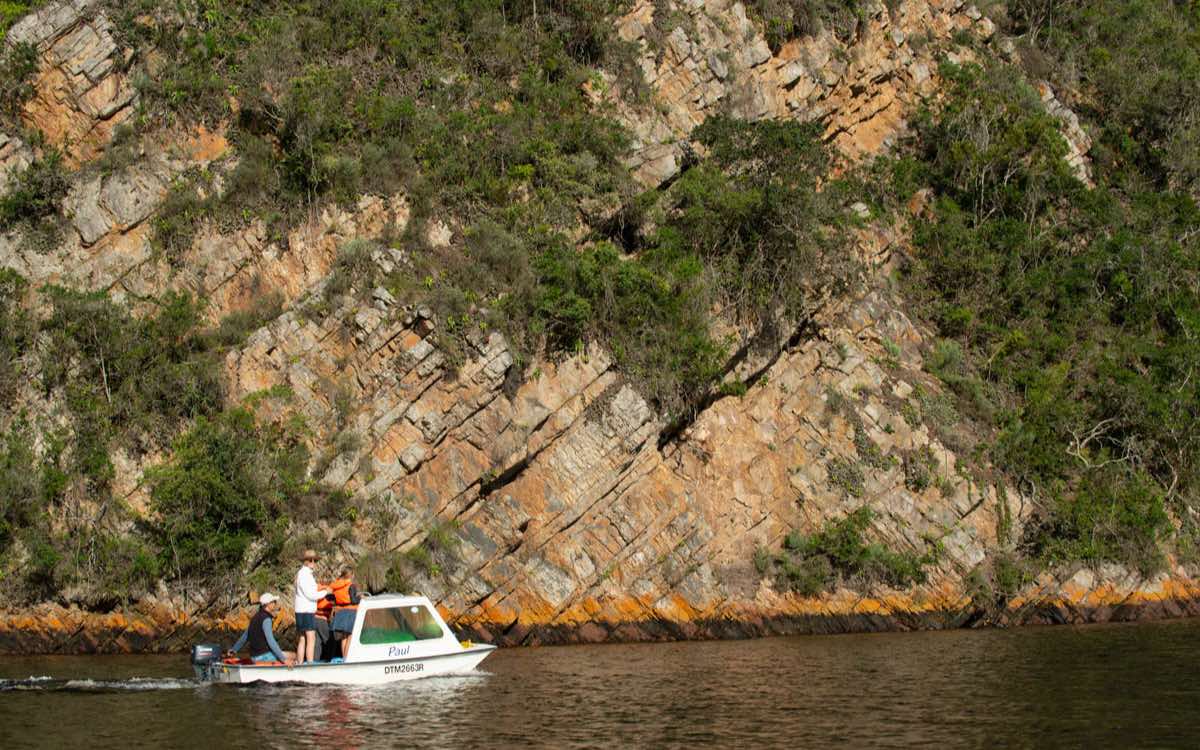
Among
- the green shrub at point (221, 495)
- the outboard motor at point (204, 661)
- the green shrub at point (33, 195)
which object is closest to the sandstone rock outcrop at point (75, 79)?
the green shrub at point (33, 195)

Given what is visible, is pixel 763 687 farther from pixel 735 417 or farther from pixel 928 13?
pixel 928 13

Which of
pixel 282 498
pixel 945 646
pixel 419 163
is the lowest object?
pixel 945 646

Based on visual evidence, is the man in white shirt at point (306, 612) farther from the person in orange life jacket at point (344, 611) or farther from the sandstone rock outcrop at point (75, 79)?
the sandstone rock outcrop at point (75, 79)

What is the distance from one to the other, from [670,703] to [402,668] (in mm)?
5841

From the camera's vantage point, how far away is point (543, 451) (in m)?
30.0

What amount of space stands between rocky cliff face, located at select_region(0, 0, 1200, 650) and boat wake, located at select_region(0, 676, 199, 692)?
24.1 ft

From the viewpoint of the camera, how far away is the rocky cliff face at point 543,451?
28484 millimetres

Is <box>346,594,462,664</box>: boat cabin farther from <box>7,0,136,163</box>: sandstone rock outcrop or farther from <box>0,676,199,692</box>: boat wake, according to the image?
<box>7,0,136,163</box>: sandstone rock outcrop

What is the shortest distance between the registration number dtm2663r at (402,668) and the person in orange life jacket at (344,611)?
0.82 metres

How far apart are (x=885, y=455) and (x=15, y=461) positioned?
23.1m

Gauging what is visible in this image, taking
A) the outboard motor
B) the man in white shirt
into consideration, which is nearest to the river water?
the outboard motor

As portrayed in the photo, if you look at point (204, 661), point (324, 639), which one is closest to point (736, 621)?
point (324, 639)

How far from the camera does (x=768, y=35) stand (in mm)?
40438

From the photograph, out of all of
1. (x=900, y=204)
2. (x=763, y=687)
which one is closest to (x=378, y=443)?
(x=763, y=687)
